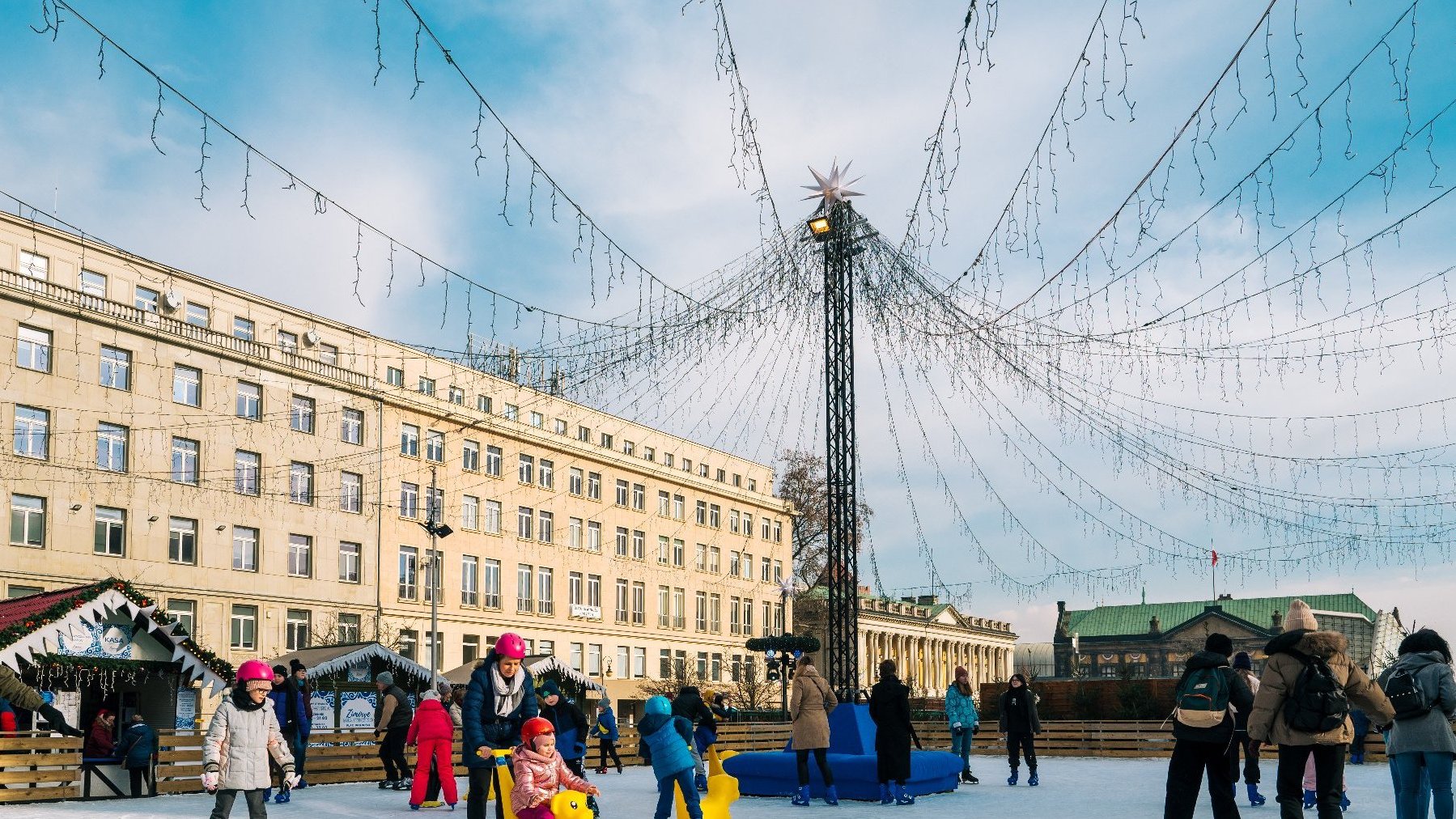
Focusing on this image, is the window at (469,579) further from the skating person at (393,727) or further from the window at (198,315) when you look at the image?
the skating person at (393,727)

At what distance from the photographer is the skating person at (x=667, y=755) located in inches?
445

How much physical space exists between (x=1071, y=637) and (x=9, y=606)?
144707mm

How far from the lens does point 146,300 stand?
143 ft

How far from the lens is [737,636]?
78.5m

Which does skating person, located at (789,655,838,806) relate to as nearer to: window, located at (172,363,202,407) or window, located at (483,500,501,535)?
window, located at (172,363,202,407)

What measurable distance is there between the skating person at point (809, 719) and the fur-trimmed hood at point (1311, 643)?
7.11 metres

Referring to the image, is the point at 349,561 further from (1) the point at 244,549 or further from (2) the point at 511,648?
(2) the point at 511,648

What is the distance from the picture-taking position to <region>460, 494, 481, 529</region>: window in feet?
188

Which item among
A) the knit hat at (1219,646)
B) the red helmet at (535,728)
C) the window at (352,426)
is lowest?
the red helmet at (535,728)

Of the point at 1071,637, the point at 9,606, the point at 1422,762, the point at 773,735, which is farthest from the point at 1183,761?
the point at 1071,637

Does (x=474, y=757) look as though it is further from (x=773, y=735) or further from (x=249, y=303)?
(x=249, y=303)

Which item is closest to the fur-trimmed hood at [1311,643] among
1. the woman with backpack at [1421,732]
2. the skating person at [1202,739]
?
the skating person at [1202,739]

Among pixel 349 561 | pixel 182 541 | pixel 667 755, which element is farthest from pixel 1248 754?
pixel 349 561

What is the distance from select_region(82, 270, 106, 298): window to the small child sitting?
37.0 meters
